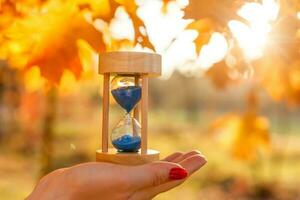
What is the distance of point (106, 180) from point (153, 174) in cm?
14

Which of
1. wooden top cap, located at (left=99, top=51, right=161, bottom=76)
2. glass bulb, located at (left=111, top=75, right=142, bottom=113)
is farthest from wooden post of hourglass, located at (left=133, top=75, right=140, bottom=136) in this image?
wooden top cap, located at (left=99, top=51, right=161, bottom=76)

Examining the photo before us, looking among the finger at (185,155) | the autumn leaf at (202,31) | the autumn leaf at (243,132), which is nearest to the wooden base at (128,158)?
the finger at (185,155)

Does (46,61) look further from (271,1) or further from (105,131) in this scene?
(271,1)

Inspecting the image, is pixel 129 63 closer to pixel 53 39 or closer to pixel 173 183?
pixel 173 183

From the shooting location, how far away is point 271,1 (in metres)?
1.92

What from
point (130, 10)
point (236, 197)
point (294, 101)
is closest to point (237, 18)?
point (130, 10)

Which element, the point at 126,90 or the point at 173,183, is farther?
the point at 126,90

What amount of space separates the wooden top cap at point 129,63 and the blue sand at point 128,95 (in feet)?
0.31

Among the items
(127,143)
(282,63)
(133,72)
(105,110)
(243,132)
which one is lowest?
(243,132)

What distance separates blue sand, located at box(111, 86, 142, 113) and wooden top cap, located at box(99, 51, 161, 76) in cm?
10

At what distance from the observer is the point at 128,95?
1856 millimetres

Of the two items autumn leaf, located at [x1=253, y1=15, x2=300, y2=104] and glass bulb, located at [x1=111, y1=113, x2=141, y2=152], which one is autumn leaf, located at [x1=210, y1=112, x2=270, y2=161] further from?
glass bulb, located at [x1=111, y1=113, x2=141, y2=152]

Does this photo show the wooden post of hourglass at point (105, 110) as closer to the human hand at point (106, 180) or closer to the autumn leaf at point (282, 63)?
the human hand at point (106, 180)

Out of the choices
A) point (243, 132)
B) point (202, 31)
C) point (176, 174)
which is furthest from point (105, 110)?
point (243, 132)
